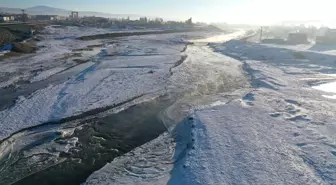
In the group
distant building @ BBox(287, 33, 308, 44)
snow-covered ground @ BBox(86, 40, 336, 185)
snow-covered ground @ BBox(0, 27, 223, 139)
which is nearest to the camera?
snow-covered ground @ BBox(86, 40, 336, 185)

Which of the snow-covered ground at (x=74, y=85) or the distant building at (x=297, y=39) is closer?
the snow-covered ground at (x=74, y=85)

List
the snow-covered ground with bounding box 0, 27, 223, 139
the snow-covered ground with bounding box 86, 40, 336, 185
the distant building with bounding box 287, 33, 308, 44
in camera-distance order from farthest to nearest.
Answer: the distant building with bounding box 287, 33, 308, 44 → the snow-covered ground with bounding box 0, 27, 223, 139 → the snow-covered ground with bounding box 86, 40, 336, 185

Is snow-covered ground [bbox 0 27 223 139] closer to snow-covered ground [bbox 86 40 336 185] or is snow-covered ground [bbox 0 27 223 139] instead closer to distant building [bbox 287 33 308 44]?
snow-covered ground [bbox 86 40 336 185]

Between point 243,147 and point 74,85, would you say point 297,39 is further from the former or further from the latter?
point 243,147

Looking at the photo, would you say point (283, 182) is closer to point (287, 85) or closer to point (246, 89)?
point (246, 89)

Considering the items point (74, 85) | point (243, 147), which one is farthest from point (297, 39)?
point (243, 147)

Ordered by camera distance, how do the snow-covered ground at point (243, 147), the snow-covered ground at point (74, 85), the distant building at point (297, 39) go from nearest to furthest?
the snow-covered ground at point (243, 147) → the snow-covered ground at point (74, 85) → the distant building at point (297, 39)

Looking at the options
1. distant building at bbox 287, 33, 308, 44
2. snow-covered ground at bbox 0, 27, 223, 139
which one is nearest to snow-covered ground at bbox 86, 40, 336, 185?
snow-covered ground at bbox 0, 27, 223, 139

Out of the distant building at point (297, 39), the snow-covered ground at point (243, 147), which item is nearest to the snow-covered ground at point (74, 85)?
the snow-covered ground at point (243, 147)

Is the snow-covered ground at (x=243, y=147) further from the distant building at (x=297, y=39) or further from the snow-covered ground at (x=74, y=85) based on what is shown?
the distant building at (x=297, y=39)
